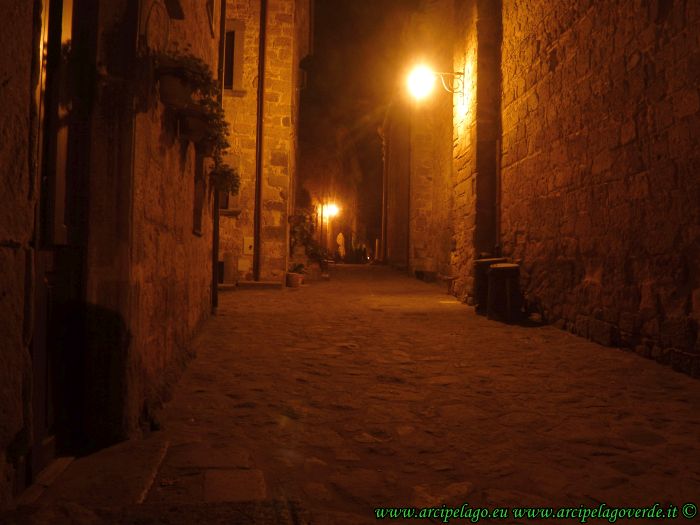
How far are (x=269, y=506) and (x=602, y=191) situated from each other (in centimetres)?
459

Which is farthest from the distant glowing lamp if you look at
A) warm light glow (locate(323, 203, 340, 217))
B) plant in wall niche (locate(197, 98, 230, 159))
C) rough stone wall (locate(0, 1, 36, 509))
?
rough stone wall (locate(0, 1, 36, 509))

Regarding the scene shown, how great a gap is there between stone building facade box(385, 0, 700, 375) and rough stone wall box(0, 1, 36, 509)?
425cm

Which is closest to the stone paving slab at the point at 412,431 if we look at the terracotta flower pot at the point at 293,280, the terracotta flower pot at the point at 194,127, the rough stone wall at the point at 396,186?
the terracotta flower pot at the point at 194,127

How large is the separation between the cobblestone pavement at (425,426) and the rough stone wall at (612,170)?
1.76ft

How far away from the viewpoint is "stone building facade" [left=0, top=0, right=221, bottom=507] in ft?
5.26

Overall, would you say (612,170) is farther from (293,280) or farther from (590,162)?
(293,280)

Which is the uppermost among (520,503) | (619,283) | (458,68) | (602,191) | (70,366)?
(458,68)

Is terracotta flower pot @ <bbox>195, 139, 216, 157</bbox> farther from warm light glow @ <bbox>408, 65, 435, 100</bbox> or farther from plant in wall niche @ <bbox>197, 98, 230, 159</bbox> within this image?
warm light glow @ <bbox>408, 65, 435, 100</bbox>

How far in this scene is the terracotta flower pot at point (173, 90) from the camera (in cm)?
278

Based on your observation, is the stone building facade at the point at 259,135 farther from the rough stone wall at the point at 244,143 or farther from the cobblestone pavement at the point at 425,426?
the cobblestone pavement at the point at 425,426

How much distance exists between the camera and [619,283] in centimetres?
463

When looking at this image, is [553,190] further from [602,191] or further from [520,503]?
[520,503]

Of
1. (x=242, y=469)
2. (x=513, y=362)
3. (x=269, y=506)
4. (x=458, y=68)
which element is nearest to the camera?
(x=269, y=506)

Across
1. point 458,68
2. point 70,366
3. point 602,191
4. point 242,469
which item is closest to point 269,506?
point 242,469
